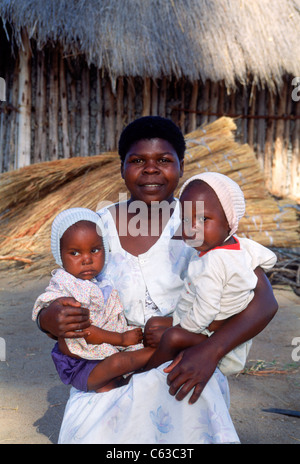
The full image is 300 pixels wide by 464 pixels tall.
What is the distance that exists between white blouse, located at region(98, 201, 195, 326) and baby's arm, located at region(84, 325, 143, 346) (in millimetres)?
98

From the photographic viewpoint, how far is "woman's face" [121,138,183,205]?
1.72 meters

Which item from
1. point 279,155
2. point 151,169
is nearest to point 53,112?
point 279,155

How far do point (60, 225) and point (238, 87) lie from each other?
5224 millimetres

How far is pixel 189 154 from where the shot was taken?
4258mm

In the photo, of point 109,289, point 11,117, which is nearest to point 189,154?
point 11,117

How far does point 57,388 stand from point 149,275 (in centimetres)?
89

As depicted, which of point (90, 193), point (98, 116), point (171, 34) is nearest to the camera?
point (90, 193)

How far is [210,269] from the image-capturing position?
54.9 inches

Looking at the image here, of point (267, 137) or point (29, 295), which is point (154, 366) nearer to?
point (29, 295)

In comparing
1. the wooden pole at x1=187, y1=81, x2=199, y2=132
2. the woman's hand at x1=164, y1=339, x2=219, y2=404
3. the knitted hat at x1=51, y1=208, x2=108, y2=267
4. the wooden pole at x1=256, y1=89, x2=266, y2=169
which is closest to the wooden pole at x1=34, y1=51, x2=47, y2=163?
the wooden pole at x1=187, y1=81, x2=199, y2=132

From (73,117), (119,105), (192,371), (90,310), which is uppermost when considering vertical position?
(119,105)

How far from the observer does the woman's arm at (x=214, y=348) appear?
4.41 feet

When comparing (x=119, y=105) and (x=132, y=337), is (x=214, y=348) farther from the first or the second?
(x=119, y=105)

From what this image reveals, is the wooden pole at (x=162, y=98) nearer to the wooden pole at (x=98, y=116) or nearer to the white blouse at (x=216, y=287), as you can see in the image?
the wooden pole at (x=98, y=116)
